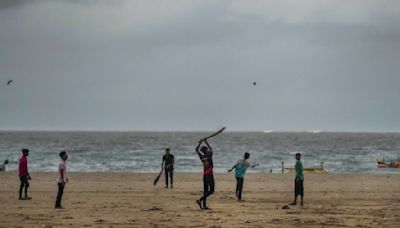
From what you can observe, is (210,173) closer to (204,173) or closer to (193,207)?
(204,173)

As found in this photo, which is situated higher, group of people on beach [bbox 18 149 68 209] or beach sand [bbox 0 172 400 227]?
group of people on beach [bbox 18 149 68 209]

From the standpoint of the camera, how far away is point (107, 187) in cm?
3127

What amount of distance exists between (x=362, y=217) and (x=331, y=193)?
930cm

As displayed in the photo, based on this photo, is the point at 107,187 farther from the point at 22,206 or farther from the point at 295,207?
the point at 295,207

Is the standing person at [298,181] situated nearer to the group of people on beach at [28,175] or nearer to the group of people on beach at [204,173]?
the group of people on beach at [204,173]

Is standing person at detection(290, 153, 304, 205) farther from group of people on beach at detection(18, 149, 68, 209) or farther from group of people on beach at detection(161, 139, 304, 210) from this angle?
group of people on beach at detection(18, 149, 68, 209)

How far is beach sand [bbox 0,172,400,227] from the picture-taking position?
18.0 m

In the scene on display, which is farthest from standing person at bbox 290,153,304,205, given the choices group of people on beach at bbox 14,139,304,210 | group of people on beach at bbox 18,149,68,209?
group of people on beach at bbox 18,149,68,209

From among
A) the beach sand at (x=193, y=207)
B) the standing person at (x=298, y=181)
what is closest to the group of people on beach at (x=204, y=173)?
the standing person at (x=298, y=181)

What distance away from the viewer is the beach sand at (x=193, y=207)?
18.0 meters

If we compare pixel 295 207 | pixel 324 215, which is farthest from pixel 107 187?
pixel 324 215

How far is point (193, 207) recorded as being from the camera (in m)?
22.0

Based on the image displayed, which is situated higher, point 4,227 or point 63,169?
point 63,169

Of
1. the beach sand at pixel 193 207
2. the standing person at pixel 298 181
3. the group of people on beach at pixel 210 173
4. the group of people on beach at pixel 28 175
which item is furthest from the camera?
the standing person at pixel 298 181
